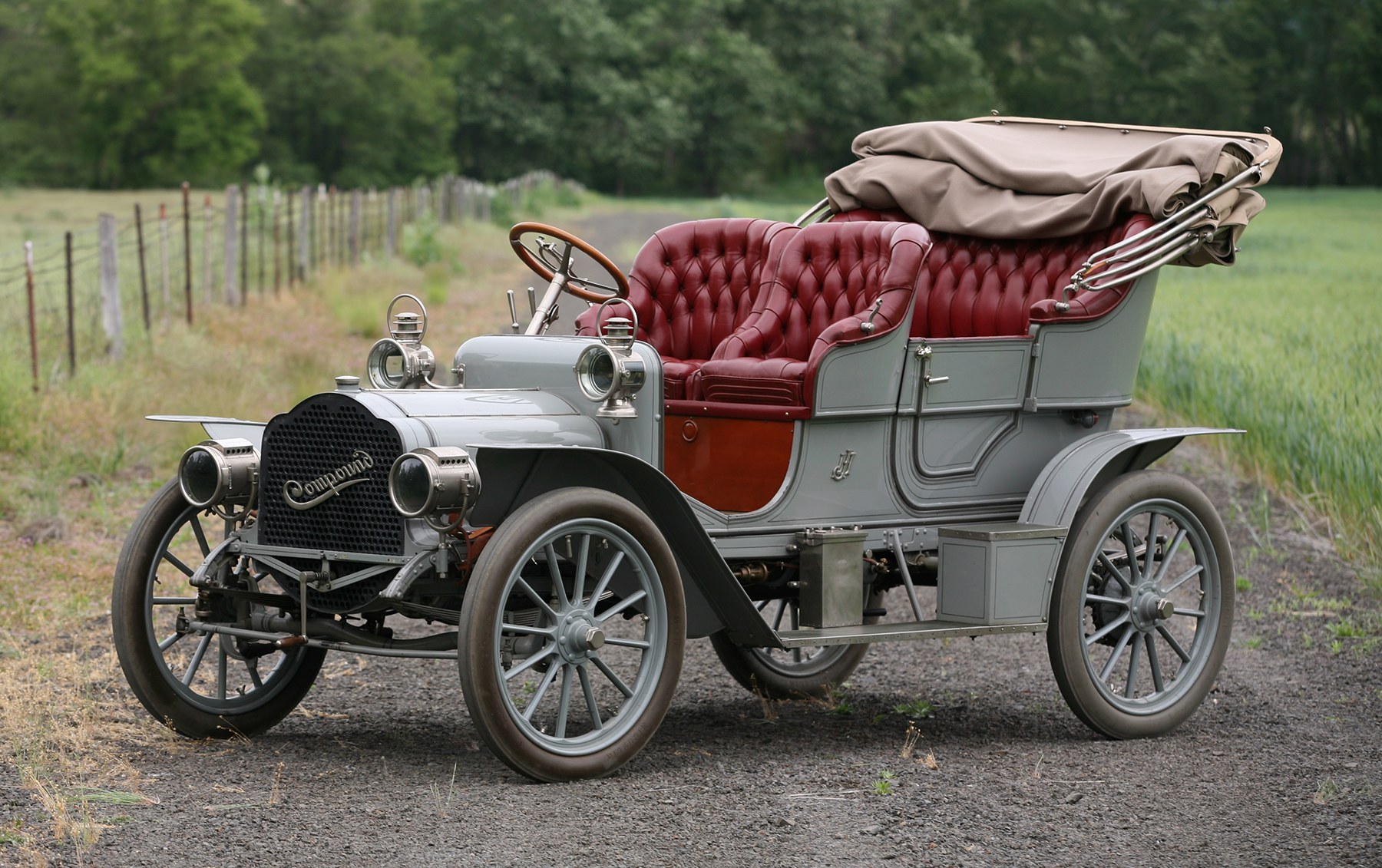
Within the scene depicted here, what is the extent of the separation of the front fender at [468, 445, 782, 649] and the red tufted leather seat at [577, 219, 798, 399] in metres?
1.66

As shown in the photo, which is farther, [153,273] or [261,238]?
[261,238]

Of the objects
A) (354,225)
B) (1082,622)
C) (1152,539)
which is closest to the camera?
(1082,622)

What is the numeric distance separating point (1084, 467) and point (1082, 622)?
0.56 meters

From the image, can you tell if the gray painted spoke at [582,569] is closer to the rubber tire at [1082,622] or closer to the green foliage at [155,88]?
the rubber tire at [1082,622]

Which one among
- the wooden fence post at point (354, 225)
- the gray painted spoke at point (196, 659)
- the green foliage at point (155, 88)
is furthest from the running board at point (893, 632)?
the green foliage at point (155, 88)

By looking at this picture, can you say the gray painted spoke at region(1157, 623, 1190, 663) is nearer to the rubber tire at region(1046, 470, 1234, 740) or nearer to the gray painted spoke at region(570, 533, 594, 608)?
the rubber tire at region(1046, 470, 1234, 740)

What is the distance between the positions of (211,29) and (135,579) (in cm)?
6911

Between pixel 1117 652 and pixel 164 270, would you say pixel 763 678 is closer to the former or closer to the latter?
pixel 1117 652

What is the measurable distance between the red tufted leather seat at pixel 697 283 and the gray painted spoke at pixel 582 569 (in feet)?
6.57

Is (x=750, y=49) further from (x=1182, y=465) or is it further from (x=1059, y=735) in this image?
(x=1059, y=735)

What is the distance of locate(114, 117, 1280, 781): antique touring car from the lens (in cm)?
496

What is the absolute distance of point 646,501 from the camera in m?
5.27

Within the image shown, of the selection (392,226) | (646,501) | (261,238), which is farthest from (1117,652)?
(392,226)

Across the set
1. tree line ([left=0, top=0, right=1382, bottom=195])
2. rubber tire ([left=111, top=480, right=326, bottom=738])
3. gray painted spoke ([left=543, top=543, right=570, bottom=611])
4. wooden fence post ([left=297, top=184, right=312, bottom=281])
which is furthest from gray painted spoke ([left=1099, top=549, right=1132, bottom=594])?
tree line ([left=0, top=0, right=1382, bottom=195])
